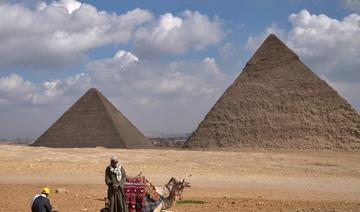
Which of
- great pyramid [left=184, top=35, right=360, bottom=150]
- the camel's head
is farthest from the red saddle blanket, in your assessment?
great pyramid [left=184, top=35, right=360, bottom=150]

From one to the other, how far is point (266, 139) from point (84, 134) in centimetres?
1554

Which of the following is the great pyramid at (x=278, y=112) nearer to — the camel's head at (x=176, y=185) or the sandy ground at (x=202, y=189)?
the sandy ground at (x=202, y=189)

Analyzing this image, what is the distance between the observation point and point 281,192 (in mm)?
14234

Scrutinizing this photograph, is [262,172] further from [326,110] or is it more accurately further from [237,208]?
[326,110]

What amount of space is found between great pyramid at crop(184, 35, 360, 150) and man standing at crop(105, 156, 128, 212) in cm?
4197

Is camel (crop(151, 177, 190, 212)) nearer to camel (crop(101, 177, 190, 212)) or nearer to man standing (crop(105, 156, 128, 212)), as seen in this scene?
camel (crop(101, 177, 190, 212))

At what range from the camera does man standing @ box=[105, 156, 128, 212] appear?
8047mm

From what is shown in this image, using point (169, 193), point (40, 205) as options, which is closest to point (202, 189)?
point (169, 193)

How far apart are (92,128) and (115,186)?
134ft

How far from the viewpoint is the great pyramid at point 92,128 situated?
46.8 meters

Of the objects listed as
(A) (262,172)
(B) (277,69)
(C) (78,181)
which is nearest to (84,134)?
(B) (277,69)

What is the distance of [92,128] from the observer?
48.3m

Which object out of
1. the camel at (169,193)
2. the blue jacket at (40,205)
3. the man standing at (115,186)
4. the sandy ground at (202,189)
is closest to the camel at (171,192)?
the camel at (169,193)

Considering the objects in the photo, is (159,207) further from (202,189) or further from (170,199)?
(202,189)
